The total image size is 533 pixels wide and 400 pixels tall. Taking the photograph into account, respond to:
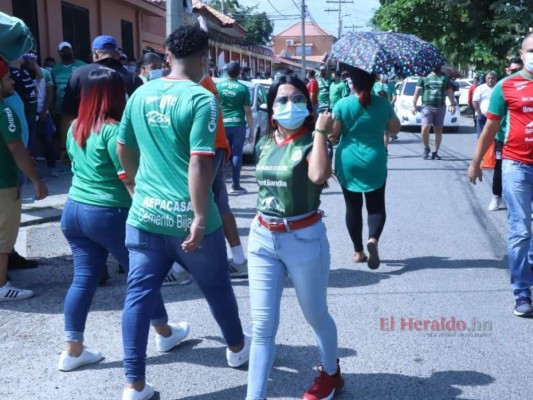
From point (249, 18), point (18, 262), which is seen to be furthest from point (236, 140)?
point (249, 18)

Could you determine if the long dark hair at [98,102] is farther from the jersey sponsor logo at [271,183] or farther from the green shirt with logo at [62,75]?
the green shirt with logo at [62,75]

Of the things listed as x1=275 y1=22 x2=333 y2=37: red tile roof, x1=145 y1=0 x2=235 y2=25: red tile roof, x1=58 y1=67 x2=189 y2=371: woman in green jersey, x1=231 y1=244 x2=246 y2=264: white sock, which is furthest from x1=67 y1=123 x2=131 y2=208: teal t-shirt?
x1=275 y1=22 x2=333 y2=37: red tile roof

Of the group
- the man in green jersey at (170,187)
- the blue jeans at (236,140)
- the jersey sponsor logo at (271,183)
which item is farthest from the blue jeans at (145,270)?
the blue jeans at (236,140)

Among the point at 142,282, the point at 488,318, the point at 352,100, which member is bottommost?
the point at 488,318

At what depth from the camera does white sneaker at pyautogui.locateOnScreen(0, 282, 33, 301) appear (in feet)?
17.6

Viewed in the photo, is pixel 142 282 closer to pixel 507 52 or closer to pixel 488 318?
pixel 488 318

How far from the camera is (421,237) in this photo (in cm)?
746

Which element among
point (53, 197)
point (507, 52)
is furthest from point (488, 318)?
point (507, 52)

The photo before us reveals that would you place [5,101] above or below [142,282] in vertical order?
above

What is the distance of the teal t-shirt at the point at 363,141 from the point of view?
5.89m

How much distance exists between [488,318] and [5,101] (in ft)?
12.9

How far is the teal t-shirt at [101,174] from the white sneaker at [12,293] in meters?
1.67

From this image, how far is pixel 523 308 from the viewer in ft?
16.0

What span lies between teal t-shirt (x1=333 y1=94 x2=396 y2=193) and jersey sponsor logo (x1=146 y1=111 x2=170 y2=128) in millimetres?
2863
